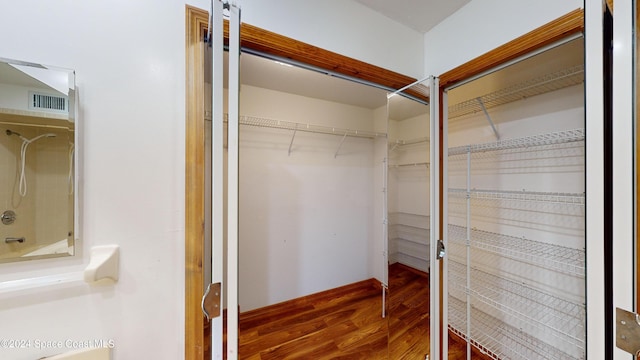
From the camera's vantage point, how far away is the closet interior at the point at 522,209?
1.25m

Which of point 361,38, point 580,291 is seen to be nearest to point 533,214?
point 580,291

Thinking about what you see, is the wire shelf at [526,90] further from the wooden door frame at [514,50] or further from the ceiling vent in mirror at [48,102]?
the ceiling vent in mirror at [48,102]

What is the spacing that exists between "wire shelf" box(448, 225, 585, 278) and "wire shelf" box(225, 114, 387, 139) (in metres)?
1.34

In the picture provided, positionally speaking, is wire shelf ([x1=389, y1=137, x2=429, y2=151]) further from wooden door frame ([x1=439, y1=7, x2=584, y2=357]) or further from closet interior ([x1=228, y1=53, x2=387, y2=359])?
closet interior ([x1=228, y1=53, x2=387, y2=359])

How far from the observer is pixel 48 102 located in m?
0.66

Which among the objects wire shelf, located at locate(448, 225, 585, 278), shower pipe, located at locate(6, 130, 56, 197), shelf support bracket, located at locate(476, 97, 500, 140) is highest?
shelf support bracket, located at locate(476, 97, 500, 140)

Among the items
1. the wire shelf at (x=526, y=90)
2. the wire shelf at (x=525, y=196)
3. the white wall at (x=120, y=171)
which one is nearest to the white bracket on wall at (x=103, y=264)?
the white wall at (x=120, y=171)

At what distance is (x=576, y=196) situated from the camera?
3.88 feet

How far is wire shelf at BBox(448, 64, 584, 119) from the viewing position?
1213 mm

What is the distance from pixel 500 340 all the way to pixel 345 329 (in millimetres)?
1147

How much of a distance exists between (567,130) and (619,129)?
112 centimetres

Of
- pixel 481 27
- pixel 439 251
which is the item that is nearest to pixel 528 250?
pixel 439 251

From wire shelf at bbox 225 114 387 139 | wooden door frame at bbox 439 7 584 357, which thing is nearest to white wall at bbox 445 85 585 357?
wooden door frame at bbox 439 7 584 357

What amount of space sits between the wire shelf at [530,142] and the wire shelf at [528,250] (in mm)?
621
